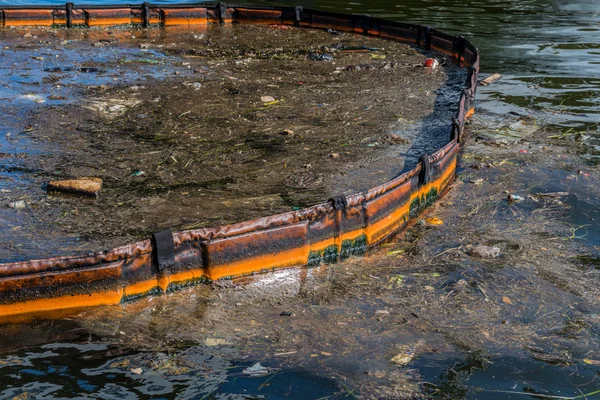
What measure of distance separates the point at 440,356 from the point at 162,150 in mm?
4031

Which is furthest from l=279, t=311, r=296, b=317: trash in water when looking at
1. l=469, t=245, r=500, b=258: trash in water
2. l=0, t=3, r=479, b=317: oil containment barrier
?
l=469, t=245, r=500, b=258: trash in water

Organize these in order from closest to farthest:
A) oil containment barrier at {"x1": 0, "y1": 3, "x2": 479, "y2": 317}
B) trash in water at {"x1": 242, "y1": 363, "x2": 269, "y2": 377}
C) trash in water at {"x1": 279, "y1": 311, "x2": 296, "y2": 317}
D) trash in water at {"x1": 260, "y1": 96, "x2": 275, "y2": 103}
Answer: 1. trash in water at {"x1": 242, "y1": 363, "x2": 269, "y2": 377}
2. oil containment barrier at {"x1": 0, "y1": 3, "x2": 479, "y2": 317}
3. trash in water at {"x1": 279, "y1": 311, "x2": 296, "y2": 317}
4. trash in water at {"x1": 260, "y1": 96, "x2": 275, "y2": 103}

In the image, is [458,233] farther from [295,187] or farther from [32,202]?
[32,202]

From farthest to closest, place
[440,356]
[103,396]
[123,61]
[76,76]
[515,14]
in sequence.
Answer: [515,14]
[123,61]
[76,76]
[440,356]
[103,396]

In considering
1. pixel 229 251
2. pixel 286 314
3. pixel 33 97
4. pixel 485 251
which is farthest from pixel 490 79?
pixel 286 314

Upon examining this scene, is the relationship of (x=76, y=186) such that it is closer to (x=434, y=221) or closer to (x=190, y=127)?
(x=190, y=127)

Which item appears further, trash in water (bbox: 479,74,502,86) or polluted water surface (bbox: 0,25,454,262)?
trash in water (bbox: 479,74,502,86)

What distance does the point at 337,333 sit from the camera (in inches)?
173

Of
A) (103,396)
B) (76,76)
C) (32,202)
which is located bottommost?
(103,396)

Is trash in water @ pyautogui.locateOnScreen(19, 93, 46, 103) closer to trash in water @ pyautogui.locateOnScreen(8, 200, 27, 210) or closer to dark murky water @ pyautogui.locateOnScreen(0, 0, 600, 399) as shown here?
dark murky water @ pyautogui.locateOnScreen(0, 0, 600, 399)

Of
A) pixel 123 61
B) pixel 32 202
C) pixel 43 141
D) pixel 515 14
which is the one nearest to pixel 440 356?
pixel 32 202

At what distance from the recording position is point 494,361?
13.7 feet

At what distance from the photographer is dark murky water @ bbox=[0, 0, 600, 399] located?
12.5ft

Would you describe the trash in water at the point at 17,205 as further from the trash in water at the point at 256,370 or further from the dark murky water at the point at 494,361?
the trash in water at the point at 256,370
